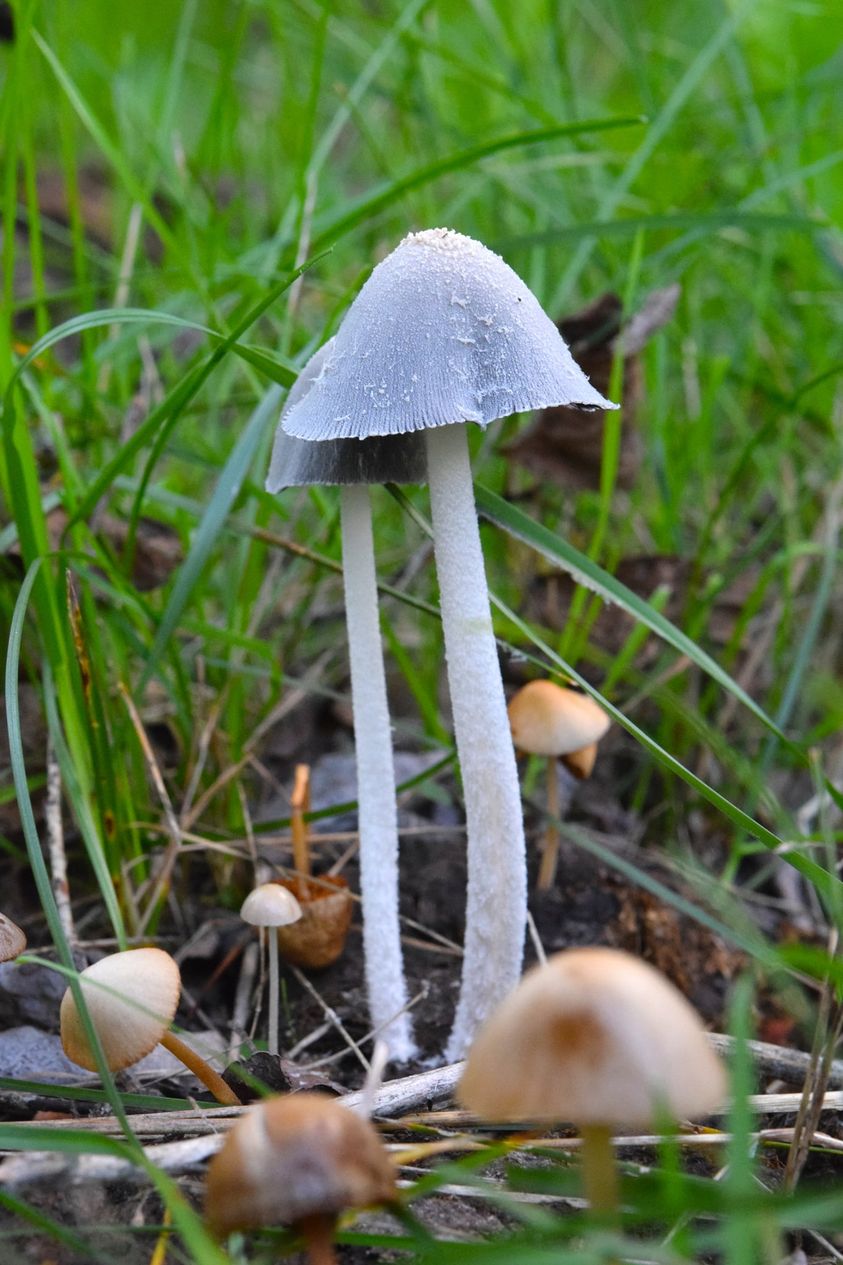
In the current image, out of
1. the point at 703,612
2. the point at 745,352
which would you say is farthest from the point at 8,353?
the point at 745,352

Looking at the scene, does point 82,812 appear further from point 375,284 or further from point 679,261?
point 679,261

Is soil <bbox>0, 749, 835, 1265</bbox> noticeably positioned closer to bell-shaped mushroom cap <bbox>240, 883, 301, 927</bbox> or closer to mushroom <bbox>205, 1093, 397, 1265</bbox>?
bell-shaped mushroom cap <bbox>240, 883, 301, 927</bbox>

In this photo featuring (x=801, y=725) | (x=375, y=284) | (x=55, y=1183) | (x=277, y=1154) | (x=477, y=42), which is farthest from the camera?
(x=477, y=42)

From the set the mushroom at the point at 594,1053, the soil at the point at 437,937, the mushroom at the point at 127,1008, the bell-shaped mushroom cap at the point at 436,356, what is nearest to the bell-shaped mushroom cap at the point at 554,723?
the soil at the point at 437,937

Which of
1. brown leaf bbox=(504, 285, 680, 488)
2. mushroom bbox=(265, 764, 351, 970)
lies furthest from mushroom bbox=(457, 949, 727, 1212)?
brown leaf bbox=(504, 285, 680, 488)

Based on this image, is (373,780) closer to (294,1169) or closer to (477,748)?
(477,748)

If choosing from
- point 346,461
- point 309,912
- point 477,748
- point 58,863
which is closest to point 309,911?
point 309,912
